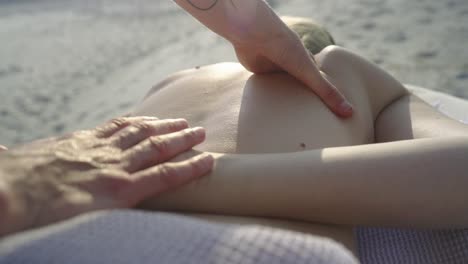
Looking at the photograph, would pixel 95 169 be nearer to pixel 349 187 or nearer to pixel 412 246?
pixel 349 187

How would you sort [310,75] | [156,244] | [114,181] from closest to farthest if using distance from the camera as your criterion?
1. [156,244]
2. [114,181]
3. [310,75]

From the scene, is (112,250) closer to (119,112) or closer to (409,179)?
(409,179)

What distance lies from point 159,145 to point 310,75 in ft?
1.38

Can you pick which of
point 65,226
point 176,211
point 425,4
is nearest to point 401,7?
point 425,4

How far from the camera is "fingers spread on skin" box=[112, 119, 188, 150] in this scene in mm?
704

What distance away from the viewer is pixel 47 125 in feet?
8.30

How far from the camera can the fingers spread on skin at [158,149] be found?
2.18 feet

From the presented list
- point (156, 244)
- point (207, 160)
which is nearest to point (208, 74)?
point (207, 160)

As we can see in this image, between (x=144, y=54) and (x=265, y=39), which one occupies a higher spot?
(x=265, y=39)

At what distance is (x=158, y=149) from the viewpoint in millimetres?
695

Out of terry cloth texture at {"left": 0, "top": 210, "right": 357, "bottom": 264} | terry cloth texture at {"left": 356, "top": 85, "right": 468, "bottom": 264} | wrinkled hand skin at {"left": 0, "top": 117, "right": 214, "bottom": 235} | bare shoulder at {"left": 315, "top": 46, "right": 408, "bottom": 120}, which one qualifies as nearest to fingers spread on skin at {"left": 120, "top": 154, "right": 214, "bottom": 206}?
wrinkled hand skin at {"left": 0, "top": 117, "right": 214, "bottom": 235}

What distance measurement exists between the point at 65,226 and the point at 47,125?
2224 millimetres

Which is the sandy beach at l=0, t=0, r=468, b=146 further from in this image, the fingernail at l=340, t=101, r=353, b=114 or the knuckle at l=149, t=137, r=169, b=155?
the knuckle at l=149, t=137, r=169, b=155

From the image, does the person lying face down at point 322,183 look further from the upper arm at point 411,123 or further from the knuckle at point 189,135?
the upper arm at point 411,123
